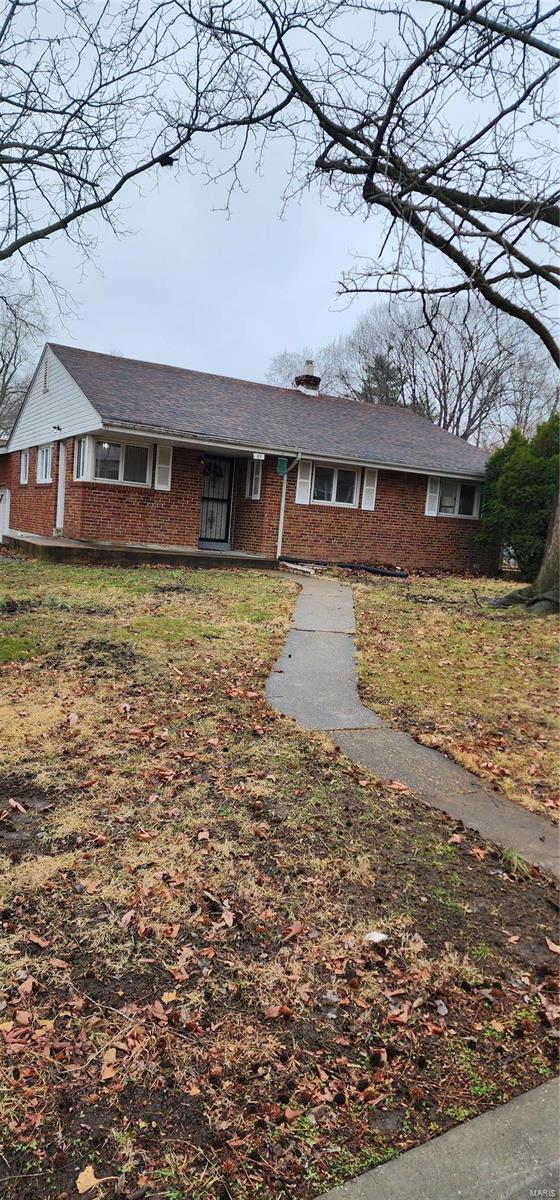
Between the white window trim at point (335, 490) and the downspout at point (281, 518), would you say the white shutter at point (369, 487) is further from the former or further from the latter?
the downspout at point (281, 518)

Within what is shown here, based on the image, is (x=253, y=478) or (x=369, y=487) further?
(x=369, y=487)

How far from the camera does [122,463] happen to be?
15.1 meters

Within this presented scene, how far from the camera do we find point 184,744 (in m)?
4.27

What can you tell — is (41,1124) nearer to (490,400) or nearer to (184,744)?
(184,744)

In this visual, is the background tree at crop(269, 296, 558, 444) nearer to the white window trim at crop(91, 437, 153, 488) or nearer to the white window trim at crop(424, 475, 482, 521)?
the white window trim at crop(424, 475, 482, 521)

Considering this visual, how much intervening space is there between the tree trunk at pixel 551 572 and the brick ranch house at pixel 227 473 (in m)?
6.94

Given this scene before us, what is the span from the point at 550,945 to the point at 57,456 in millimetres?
16781

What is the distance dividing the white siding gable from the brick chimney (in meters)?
7.46

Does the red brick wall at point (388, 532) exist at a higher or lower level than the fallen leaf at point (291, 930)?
higher

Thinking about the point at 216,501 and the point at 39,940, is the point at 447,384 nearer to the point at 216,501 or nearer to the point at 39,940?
the point at 216,501

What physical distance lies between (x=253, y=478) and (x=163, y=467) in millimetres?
2392

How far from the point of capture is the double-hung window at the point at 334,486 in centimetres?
1669

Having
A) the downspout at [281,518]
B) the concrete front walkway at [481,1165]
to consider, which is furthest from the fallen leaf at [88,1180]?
the downspout at [281,518]

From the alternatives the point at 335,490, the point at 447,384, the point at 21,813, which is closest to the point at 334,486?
the point at 335,490
